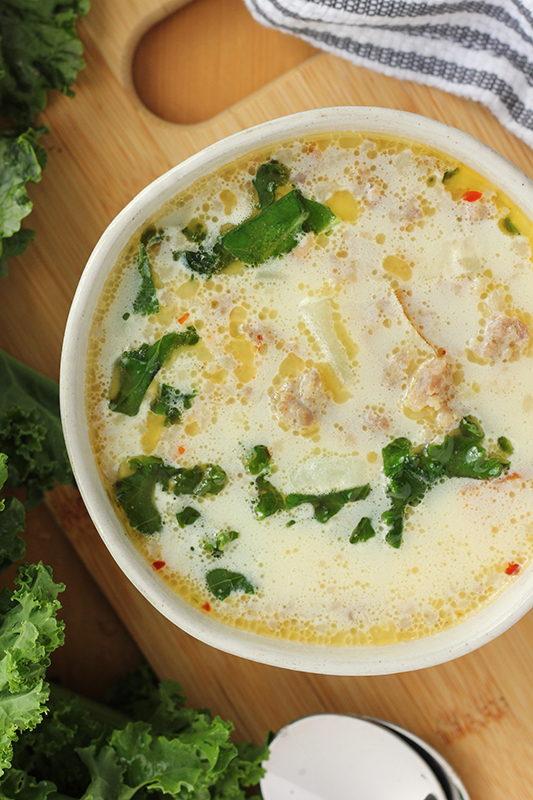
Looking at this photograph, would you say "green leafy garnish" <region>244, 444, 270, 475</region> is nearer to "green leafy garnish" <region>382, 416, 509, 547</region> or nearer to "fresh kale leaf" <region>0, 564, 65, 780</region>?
"green leafy garnish" <region>382, 416, 509, 547</region>

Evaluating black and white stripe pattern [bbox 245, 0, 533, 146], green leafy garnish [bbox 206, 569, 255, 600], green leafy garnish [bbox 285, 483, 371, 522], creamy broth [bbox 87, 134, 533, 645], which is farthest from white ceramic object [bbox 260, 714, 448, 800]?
black and white stripe pattern [bbox 245, 0, 533, 146]

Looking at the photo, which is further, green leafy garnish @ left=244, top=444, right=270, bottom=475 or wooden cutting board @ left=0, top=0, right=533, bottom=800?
wooden cutting board @ left=0, top=0, right=533, bottom=800

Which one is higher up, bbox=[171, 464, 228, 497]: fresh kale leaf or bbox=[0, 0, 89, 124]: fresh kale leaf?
bbox=[0, 0, 89, 124]: fresh kale leaf

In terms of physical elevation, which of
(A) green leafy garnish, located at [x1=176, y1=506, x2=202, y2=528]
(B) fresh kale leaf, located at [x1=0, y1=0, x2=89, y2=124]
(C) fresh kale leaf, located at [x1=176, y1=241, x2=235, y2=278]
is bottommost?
(A) green leafy garnish, located at [x1=176, y1=506, x2=202, y2=528]

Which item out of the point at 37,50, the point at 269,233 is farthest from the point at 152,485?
the point at 37,50

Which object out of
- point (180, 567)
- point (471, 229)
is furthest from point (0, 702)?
point (471, 229)

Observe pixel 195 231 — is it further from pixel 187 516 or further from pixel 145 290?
pixel 187 516

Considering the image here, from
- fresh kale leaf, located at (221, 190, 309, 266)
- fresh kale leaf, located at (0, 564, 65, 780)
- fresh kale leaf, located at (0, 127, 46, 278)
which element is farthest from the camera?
fresh kale leaf, located at (0, 127, 46, 278)
